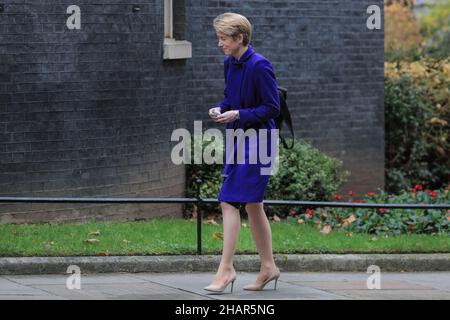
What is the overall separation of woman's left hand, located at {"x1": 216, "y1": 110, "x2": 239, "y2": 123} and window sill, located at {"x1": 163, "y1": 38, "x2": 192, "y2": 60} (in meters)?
4.83

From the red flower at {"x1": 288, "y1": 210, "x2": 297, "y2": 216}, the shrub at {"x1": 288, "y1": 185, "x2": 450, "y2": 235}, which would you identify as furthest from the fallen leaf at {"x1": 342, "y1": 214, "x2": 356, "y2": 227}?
the red flower at {"x1": 288, "y1": 210, "x2": 297, "y2": 216}

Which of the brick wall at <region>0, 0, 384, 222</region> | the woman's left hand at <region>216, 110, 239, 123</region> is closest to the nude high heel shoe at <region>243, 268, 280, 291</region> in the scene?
the woman's left hand at <region>216, 110, 239, 123</region>

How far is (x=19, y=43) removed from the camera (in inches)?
454

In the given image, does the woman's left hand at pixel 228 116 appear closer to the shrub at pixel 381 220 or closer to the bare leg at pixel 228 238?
the bare leg at pixel 228 238

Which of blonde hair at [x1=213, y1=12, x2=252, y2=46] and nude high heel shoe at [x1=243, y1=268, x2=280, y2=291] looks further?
nude high heel shoe at [x1=243, y1=268, x2=280, y2=291]

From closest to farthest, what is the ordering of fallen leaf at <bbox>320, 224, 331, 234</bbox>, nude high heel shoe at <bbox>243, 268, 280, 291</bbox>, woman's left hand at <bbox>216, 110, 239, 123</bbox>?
woman's left hand at <bbox>216, 110, 239, 123</bbox> → nude high heel shoe at <bbox>243, 268, 280, 291</bbox> → fallen leaf at <bbox>320, 224, 331, 234</bbox>

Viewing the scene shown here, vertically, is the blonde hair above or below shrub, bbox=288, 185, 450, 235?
above

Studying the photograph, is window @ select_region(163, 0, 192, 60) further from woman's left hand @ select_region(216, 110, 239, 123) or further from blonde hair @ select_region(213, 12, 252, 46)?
woman's left hand @ select_region(216, 110, 239, 123)

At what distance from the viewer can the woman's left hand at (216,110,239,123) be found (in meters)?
8.32

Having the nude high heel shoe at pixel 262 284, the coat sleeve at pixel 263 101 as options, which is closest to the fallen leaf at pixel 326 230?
the nude high heel shoe at pixel 262 284

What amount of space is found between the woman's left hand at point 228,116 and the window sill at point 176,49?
4831 mm

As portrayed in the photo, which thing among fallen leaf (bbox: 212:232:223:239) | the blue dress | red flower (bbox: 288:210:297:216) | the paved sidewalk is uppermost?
the blue dress

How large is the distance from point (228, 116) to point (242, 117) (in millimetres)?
101

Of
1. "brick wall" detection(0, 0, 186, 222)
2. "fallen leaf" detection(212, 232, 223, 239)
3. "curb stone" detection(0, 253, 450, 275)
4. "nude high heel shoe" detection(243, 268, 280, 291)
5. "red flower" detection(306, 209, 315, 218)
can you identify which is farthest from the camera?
"red flower" detection(306, 209, 315, 218)
